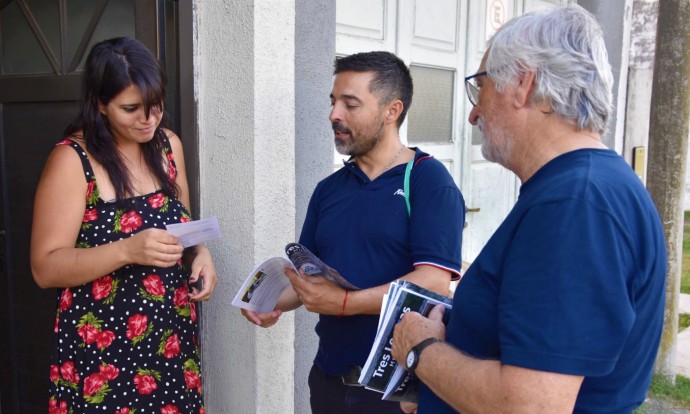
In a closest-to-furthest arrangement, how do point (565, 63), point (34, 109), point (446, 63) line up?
point (565, 63) → point (34, 109) → point (446, 63)

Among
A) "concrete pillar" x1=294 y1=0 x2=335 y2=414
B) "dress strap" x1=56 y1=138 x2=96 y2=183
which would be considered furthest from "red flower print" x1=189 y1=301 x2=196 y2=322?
"concrete pillar" x1=294 y1=0 x2=335 y2=414

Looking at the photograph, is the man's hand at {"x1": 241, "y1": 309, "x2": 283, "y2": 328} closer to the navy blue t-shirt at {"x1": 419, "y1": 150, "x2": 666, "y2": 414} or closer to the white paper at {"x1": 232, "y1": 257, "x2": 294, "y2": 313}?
the white paper at {"x1": 232, "y1": 257, "x2": 294, "y2": 313}

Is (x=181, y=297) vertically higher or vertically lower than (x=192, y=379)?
higher

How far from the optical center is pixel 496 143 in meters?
1.32

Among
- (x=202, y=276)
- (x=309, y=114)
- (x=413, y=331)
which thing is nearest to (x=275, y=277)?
(x=202, y=276)

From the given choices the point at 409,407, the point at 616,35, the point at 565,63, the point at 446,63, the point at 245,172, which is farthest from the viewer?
the point at 616,35

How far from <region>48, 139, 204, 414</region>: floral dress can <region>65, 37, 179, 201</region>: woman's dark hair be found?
0.06m

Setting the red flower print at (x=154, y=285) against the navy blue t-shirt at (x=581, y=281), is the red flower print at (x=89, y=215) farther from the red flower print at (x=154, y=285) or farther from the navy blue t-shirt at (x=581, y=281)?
the navy blue t-shirt at (x=581, y=281)

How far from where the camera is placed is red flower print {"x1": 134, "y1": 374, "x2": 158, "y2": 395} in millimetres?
2068

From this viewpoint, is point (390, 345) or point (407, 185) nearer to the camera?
point (390, 345)

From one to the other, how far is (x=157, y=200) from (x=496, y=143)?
4.26 feet

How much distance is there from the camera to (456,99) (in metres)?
4.82

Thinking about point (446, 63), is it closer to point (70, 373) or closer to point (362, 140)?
point (362, 140)

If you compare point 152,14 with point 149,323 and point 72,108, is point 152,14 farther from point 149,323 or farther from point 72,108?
point 149,323
